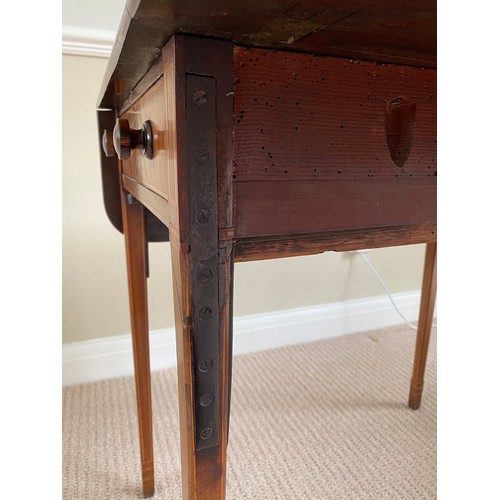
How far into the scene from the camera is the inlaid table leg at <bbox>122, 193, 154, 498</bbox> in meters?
0.83

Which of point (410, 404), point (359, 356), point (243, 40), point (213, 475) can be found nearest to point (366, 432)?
point (410, 404)

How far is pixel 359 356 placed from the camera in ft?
4.93

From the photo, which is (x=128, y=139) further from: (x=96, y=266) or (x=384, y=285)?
(x=384, y=285)

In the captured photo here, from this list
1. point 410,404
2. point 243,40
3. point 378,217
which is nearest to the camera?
point 243,40

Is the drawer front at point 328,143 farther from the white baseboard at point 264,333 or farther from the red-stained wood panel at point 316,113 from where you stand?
the white baseboard at point 264,333

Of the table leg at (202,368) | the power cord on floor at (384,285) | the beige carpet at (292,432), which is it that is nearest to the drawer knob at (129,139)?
the table leg at (202,368)

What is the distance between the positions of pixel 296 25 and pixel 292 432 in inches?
38.5

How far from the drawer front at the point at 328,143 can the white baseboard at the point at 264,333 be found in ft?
3.40

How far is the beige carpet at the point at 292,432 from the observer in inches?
36.9

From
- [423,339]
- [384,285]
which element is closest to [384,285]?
[384,285]

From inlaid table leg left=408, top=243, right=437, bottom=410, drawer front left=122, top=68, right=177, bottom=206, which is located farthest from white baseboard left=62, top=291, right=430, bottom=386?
drawer front left=122, top=68, right=177, bottom=206

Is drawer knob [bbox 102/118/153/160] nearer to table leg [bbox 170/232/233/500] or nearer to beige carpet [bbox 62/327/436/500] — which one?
table leg [bbox 170/232/233/500]
